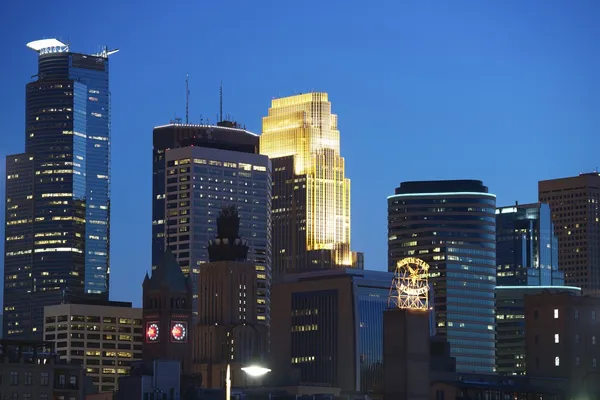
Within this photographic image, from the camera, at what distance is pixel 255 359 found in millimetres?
146875
